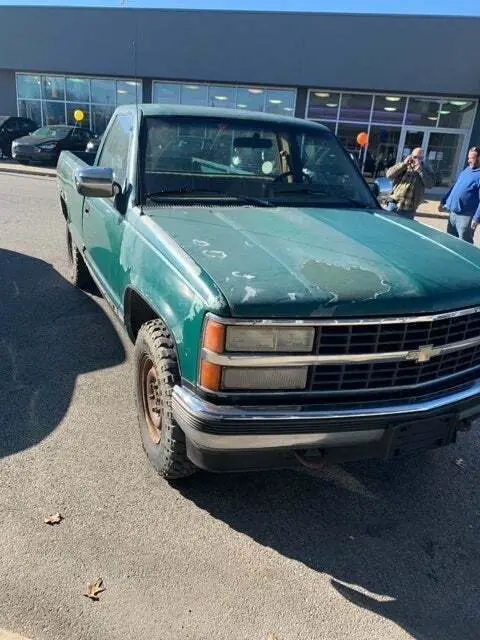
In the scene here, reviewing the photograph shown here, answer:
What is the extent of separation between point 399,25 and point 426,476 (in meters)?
19.6

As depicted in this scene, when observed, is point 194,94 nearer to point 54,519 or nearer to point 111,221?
point 111,221

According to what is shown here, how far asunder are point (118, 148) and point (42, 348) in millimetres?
1748

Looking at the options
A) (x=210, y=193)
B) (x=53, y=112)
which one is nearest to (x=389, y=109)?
(x=53, y=112)

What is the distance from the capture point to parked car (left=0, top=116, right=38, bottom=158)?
66.6 feet

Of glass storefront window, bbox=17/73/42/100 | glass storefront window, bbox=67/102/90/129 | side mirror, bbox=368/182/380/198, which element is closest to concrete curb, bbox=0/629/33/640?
side mirror, bbox=368/182/380/198

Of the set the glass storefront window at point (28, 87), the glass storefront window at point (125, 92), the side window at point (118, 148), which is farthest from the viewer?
the glass storefront window at point (28, 87)

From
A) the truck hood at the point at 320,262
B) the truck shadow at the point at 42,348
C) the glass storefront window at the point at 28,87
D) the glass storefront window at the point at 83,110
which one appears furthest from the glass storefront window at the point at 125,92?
the truck hood at the point at 320,262

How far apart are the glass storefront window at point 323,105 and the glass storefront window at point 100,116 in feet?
27.9

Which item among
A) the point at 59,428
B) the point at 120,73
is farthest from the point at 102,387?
the point at 120,73

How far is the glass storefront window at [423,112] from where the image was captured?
19.8 m

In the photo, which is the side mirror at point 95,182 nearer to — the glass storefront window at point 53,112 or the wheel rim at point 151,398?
the wheel rim at point 151,398

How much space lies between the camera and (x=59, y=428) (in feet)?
11.2

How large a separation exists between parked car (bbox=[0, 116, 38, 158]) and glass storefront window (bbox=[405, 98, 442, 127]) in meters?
14.9

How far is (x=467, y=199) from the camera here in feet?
24.8
